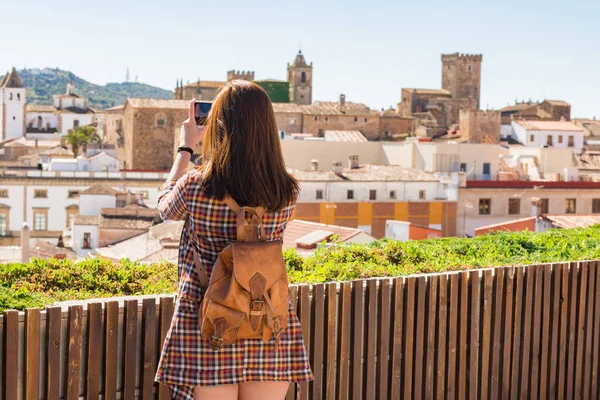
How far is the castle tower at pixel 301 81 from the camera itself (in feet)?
293

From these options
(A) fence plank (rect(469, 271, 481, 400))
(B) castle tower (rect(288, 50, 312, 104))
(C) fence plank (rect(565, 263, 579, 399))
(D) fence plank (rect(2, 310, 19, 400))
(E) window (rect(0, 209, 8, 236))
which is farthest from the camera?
(B) castle tower (rect(288, 50, 312, 104))

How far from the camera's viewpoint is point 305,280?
4.21m

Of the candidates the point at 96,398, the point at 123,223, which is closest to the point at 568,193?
the point at 123,223

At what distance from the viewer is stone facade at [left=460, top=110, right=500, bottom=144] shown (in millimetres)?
61469

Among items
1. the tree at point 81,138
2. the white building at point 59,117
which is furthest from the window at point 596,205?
the white building at point 59,117

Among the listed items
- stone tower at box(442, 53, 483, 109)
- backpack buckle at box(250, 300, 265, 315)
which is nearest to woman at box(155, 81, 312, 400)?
backpack buckle at box(250, 300, 265, 315)

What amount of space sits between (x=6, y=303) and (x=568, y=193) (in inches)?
1613

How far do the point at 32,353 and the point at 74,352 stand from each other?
0.17 metres

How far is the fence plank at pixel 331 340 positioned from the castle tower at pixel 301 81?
85793mm

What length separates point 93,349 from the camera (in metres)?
3.35

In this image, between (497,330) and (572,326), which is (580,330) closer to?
(572,326)

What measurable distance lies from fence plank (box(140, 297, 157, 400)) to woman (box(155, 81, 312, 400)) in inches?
21.0

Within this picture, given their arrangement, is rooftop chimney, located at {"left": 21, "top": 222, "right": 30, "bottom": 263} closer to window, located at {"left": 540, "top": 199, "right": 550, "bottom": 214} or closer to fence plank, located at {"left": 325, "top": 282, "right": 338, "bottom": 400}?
fence plank, located at {"left": 325, "top": 282, "right": 338, "bottom": 400}

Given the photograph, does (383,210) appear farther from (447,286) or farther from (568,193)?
(447,286)
